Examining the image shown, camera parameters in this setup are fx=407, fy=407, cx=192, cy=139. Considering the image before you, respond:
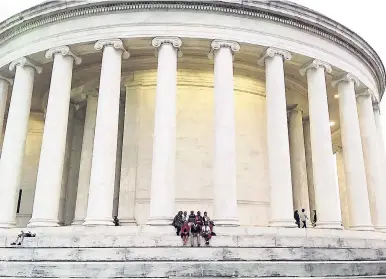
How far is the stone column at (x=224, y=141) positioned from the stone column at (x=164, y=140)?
→ 2.91 meters

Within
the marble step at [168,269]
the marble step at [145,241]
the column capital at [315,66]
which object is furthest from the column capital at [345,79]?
the marble step at [168,269]

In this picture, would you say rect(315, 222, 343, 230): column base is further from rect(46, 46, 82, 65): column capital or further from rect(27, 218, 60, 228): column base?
rect(46, 46, 82, 65): column capital

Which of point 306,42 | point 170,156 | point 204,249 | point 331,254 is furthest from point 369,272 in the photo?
point 306,42

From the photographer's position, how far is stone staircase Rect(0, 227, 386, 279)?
1862cm

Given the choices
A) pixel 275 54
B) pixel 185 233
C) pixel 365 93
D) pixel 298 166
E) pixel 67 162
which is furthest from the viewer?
pixel 298 166

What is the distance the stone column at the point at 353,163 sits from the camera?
3281cm

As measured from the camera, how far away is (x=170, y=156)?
27.1 m

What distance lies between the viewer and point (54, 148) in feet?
94.7

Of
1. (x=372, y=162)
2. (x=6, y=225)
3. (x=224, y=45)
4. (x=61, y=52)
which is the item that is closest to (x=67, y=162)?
(x=6, y=225)

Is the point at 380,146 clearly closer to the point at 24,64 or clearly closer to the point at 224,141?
the point at 224,141

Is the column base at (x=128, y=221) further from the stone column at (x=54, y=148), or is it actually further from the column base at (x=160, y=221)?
the column base at (x=160, y=221)

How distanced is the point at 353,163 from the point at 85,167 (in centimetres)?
2323

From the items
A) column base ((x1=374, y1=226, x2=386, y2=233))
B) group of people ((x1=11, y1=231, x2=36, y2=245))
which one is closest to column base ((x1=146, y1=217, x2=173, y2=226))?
group of people ((x1=11, y1=231, x2=36, y2=245))

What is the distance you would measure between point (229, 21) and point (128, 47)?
7901 millimetres
